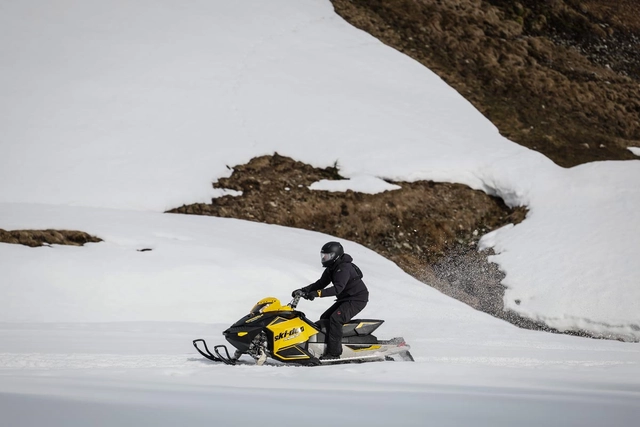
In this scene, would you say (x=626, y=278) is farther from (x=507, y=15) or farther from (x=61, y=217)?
(x=507, y=15)

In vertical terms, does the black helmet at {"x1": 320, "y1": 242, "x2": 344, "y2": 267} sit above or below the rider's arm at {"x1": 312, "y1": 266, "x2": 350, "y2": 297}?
above

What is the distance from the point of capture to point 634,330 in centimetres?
1496

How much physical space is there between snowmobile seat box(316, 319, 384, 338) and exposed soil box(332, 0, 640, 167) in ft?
57.7

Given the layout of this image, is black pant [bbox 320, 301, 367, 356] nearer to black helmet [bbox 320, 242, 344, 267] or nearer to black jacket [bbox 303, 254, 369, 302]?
black jacket [bbox 303, 254, 369, 302]

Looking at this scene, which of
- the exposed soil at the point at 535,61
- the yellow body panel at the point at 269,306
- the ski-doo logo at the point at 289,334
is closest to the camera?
the ski-doo logo at the point at 289,334

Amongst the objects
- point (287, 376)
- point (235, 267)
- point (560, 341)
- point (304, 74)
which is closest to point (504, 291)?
point (560, 341)

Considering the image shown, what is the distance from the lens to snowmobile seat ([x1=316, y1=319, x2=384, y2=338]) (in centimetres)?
940

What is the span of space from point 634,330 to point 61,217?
41.9ft

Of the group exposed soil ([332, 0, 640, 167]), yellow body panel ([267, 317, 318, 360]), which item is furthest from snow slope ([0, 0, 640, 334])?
yellow body panel ([267, 317, 318, 360])

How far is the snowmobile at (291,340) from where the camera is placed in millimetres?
8789

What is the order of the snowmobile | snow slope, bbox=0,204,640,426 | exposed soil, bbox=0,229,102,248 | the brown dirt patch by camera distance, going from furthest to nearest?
the brown dirt patch → exposed soil, bbox=0,229,102,248 → the snowmobile → snow slope, bbox=0,204,640,426

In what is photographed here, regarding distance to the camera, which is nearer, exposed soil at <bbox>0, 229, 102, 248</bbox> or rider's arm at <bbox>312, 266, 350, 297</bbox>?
rider's arm at <bbox>312, 266, 350, 297</bbox>

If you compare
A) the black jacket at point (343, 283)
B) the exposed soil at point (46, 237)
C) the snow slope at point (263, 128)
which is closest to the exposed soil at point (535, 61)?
the snow slope at point (263, 128)

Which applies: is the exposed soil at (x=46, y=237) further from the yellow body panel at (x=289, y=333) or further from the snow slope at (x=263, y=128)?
the yellow body panel at (x=289, y=333)
